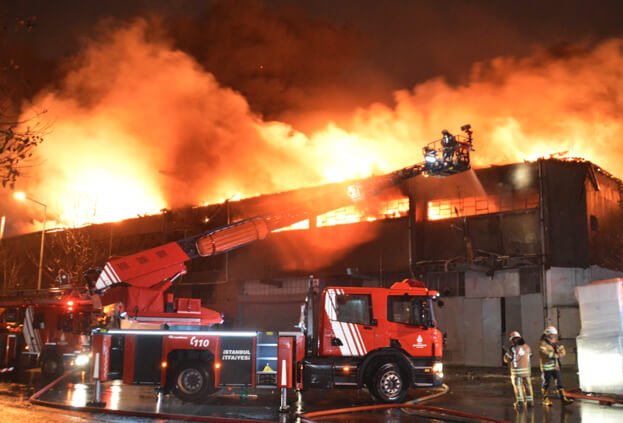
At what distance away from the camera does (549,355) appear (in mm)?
11938

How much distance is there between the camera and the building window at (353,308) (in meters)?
A: 12.6

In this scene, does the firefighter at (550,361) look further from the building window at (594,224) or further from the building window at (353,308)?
the building window at (594,224)

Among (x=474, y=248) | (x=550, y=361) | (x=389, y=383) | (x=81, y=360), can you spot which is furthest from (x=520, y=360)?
(x=81, y=360)

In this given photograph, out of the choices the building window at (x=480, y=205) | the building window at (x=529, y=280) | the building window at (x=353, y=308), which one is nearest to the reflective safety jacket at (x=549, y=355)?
the building window at (x=353, y=308)

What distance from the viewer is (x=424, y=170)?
58.3 ft

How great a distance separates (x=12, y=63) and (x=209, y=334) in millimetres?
6438

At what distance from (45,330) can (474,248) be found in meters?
15.7

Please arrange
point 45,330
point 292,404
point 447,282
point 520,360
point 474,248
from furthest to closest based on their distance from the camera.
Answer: point 447,282 < point 474,248 < point 45,330 < point 292,404 < point 520,360

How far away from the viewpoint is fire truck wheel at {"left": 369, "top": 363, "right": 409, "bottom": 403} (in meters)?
12.2

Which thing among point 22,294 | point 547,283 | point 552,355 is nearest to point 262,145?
point 22,294

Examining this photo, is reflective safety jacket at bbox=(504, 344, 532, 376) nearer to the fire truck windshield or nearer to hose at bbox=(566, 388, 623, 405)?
hose at bbox=(566, 388, 623, 405)

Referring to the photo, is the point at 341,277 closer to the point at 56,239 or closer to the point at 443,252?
the point at 443,252

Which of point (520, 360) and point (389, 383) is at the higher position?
point (520, 360)

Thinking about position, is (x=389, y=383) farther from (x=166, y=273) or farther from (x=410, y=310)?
(x=166, y=273)
